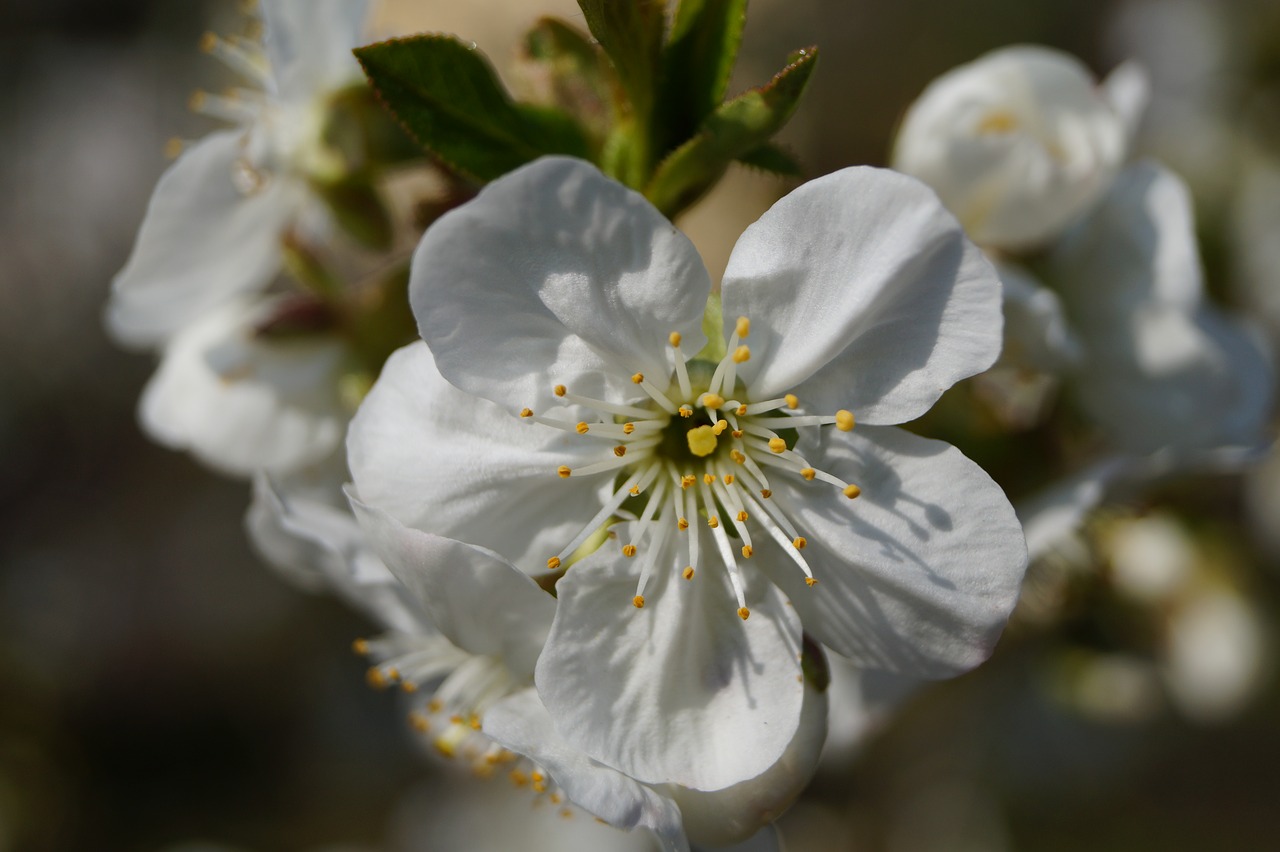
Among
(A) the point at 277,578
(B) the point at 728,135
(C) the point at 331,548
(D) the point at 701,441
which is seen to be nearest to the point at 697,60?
(B) the point at 728,135

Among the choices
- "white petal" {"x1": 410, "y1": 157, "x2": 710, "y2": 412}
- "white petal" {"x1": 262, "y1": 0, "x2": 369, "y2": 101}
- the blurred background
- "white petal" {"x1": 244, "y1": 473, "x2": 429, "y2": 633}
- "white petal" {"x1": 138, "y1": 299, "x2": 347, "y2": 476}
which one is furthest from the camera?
the blurred background

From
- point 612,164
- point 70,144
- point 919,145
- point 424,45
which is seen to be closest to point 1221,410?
point 919,145

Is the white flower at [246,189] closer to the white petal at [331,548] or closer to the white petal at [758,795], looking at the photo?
the white petal at [331,548]

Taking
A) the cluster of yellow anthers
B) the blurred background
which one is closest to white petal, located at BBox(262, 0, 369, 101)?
the cluster of yellow anthers

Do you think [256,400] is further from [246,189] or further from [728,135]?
[728,135]

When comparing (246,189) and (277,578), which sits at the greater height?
(246,189)

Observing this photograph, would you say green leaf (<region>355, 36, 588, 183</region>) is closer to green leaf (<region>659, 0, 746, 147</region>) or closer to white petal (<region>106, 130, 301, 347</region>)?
green leaf (<region>659, 0, 746, 147</region>)
